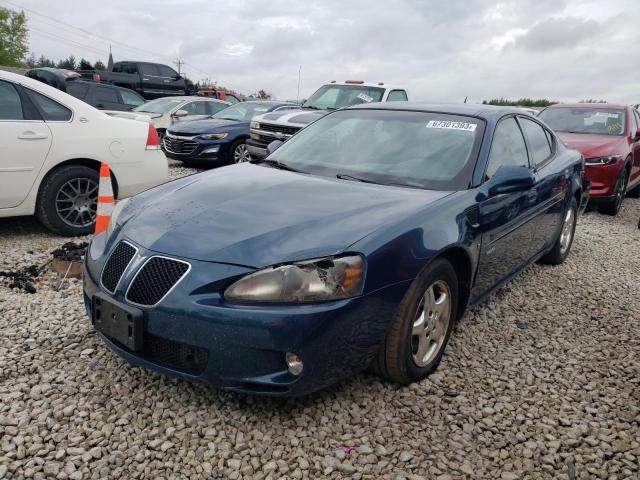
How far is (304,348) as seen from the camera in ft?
6.93

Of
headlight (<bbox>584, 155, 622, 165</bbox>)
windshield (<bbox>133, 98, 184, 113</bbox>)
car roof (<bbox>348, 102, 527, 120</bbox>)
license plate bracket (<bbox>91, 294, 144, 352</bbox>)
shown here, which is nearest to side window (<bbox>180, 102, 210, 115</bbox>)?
windshield (<bbox>133, 98, 184, 113</bbox>)

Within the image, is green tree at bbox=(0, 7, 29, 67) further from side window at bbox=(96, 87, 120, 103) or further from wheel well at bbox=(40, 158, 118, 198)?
wheel well at bbox=(40, 158, 118, 198)

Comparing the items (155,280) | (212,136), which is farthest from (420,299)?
(212,136)

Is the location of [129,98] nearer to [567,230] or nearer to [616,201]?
[616,201]

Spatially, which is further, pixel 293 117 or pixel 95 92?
pixel 95 92

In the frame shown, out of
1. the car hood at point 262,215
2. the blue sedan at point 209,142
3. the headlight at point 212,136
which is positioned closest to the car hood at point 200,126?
the blue sedan at point 209,142

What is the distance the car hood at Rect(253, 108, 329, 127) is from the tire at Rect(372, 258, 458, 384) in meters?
6.19

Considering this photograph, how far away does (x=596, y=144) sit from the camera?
7707 mm

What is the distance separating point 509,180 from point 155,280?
7.13ft

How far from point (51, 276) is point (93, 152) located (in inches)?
59.0

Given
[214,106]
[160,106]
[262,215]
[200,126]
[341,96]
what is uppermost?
[341,96]

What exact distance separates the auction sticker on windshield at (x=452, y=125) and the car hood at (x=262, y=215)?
72 cm

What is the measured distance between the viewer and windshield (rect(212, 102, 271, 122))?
1107 centimetres

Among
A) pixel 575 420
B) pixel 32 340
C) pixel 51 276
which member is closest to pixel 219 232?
pixel 32 340
